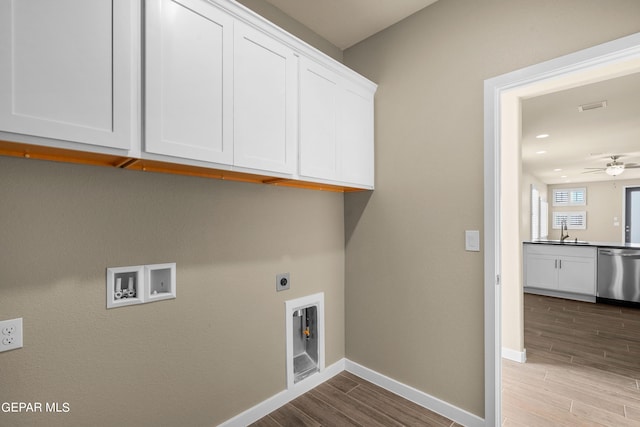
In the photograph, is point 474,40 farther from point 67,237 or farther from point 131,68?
point 67,237

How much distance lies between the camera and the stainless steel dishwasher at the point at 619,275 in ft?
15.2

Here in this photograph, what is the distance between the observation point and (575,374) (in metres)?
2.59

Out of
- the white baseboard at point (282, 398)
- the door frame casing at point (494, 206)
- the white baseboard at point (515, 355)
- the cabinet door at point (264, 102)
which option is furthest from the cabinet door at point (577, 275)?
the cabinet door at point (264, 102)

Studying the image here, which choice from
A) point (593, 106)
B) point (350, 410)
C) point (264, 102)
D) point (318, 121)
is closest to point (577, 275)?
point (593, 106)

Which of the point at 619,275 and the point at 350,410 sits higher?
the point at 619,275

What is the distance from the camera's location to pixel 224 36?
58.1 inches

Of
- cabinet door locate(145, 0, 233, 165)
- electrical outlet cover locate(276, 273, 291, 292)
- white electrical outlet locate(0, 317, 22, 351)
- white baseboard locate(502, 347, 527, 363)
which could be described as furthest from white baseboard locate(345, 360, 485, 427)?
white electrical outlet locate(0, 317, 22, 351)

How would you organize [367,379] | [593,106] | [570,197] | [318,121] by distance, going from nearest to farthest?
1. [318,121]
2. [367,379]
3. [593,106]
4. [570,197]

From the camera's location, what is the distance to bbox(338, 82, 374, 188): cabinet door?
2.15 metres

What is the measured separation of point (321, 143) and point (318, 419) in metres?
1.80

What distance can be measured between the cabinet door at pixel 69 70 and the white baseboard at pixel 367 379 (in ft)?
5.78

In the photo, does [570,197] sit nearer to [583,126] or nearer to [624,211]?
[624,211]

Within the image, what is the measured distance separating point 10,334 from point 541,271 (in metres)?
6.47

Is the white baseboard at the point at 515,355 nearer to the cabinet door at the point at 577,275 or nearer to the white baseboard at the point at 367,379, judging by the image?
the white baseboard at the point at 367,379
